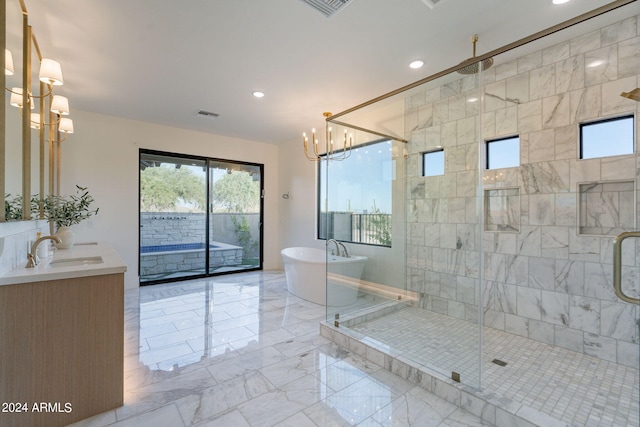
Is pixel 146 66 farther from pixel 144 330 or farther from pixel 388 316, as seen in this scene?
pixel 388 316

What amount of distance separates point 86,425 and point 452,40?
12.6 feet

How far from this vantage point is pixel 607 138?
2344 millimetres

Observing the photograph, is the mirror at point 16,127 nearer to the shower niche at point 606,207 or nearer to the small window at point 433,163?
the small window at point 433,163

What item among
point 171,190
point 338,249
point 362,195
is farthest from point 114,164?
point 362,195

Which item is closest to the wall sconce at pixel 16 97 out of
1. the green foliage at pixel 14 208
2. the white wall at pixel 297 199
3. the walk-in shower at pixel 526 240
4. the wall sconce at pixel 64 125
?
the green foliage at pixel 14 208

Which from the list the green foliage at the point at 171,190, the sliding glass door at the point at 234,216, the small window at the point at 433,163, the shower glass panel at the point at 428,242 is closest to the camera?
the shower glass panel at the point at 428,242

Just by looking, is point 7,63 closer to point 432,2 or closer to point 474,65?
point 432,2

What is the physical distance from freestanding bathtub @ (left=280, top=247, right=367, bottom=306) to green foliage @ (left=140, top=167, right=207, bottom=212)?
219 centimetres

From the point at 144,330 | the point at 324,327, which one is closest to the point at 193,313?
the point at 144,330

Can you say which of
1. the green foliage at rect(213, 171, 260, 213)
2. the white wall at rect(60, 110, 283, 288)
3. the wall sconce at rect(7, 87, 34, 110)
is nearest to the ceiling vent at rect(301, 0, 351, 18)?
the wall sconce at rect(7, 87, 34, 110)

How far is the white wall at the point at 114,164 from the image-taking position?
4.18 metres

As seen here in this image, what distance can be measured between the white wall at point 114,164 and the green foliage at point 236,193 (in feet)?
2.21

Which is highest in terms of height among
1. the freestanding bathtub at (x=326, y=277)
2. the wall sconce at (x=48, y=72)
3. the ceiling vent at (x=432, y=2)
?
the ceiling vent at (x=432, y=2)

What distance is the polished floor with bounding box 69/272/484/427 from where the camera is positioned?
1.76 meters
